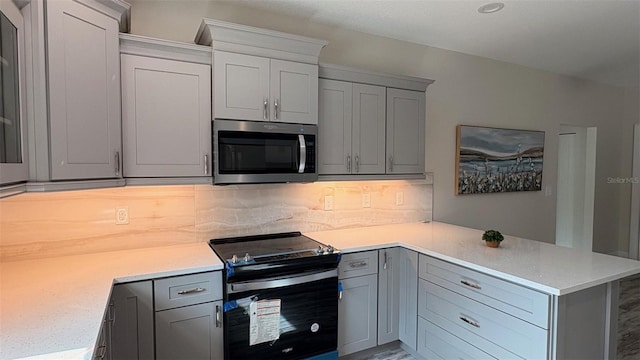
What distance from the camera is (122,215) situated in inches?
86.7

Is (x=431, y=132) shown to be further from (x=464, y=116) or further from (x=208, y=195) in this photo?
(x=208, y=195)

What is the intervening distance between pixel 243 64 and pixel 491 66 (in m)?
2.79

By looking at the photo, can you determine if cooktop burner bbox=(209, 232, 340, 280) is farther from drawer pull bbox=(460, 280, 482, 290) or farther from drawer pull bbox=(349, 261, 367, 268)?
drawer pull bbox=(460, 280, 482, 290)

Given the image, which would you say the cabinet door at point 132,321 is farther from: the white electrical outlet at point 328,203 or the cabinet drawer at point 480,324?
the cabinet drawer at point 480,324

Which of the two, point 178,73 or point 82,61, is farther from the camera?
point 178,73

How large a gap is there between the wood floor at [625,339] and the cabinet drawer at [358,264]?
Result: 25.6 inches

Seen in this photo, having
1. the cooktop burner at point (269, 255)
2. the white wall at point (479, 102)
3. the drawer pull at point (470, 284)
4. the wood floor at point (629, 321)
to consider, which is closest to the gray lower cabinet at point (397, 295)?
the drawer pull at point (470, 284)

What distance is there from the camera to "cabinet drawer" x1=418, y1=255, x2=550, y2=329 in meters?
Result: 1.67

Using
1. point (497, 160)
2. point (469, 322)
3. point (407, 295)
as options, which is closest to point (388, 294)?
point (407, 295)

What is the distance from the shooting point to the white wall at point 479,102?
2.49 meters

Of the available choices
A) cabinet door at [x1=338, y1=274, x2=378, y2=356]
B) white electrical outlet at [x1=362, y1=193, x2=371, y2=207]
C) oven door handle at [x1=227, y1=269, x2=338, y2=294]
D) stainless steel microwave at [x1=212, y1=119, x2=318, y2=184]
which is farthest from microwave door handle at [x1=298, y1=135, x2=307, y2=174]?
white electrical outlet at [x1=362, y1=193, x2=371, y2=207]

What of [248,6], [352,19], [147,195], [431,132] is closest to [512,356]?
[431,132]

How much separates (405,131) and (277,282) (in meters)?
1.58

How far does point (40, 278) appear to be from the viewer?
5.55 feet
